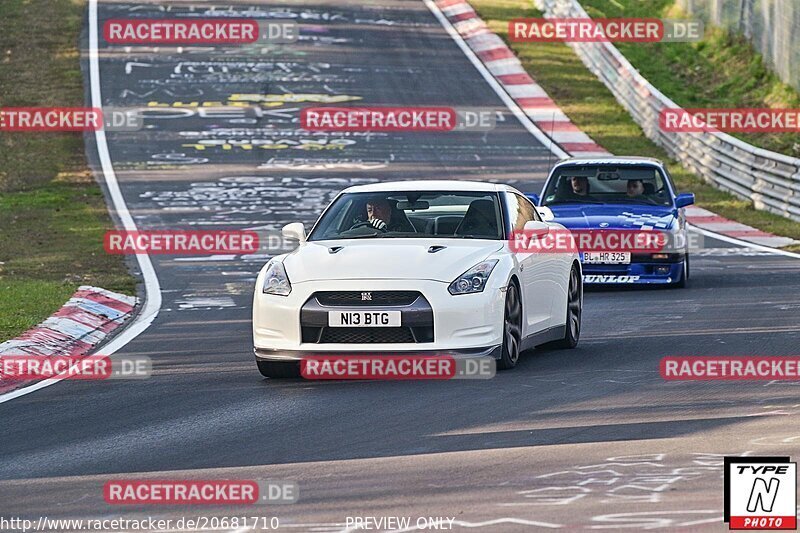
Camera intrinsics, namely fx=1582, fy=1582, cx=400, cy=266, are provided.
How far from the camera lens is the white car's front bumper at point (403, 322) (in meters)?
10.6

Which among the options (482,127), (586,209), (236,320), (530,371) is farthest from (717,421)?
(482,127)

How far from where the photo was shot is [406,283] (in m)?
10.7

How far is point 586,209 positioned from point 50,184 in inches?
491

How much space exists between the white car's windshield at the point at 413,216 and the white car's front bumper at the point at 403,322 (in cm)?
99

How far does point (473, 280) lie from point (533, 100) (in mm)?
24587

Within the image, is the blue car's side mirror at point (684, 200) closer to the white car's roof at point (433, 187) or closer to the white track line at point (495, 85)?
the white car's roof at point (433, 187)

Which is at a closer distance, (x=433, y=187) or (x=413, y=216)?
(x=413, y=216)

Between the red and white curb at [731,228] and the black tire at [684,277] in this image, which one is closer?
the black tire at [684,277]

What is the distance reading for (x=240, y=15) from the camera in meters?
42.9
